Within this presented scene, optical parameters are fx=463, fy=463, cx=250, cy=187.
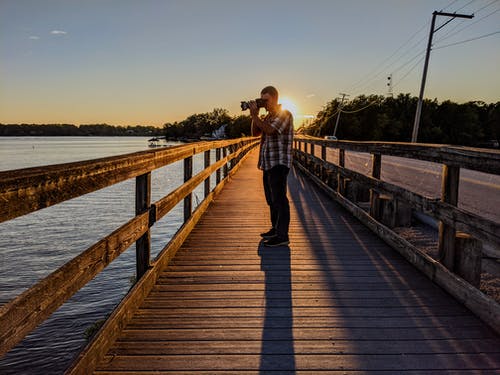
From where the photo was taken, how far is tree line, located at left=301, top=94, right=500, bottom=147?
288 feet

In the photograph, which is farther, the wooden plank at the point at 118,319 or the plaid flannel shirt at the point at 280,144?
the plaid flannel shirt at the point at 280,144

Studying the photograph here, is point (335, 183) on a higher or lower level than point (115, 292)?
higher

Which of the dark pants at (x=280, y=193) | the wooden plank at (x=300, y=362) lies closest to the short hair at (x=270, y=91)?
the dark pants at (x=280, y=193)

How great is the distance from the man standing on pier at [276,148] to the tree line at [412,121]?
86.1 meters

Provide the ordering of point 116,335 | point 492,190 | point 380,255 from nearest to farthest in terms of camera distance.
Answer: point 116,335 < point 380,255 < point 492,190

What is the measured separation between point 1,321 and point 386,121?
9419cm

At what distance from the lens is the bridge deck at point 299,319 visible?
8.84 feet

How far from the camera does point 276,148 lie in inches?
213

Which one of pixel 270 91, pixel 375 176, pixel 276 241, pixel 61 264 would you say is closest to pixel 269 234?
pixel 276 241

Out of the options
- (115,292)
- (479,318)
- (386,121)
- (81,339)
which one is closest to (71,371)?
(479,318)

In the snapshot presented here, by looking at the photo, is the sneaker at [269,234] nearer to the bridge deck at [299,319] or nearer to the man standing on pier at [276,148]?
the man standing on pier at [276,148]

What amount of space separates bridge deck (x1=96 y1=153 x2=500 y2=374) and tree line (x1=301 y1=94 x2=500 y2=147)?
285 feet

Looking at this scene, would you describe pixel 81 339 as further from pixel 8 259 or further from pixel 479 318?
pixel 8 259

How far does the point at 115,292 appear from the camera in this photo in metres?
8.78
